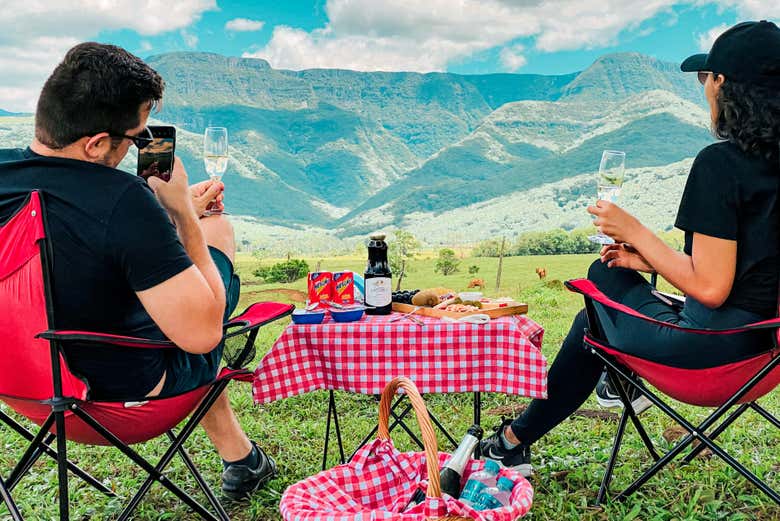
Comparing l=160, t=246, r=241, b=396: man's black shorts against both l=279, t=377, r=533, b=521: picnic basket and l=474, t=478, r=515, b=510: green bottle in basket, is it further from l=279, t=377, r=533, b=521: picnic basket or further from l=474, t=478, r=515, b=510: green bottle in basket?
l=474, t=478, r=515, b=510: green bottle in basket

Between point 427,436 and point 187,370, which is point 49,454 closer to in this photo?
point 187,370

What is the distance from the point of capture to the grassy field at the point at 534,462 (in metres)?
2.34

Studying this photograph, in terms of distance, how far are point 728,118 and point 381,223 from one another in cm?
6822

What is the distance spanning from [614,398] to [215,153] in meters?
1.74

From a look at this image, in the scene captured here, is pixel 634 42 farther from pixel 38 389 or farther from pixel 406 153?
pixel 38 389

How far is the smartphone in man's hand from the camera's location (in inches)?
64.6

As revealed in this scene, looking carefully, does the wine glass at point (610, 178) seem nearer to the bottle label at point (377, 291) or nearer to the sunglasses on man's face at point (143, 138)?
the bottle label at point (377, 291)

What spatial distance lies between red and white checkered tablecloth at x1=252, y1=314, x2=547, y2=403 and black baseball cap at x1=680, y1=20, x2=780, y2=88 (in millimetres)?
888

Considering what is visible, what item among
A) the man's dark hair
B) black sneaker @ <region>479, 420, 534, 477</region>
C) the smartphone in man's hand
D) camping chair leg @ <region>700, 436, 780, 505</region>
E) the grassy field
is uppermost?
the man's dark hair

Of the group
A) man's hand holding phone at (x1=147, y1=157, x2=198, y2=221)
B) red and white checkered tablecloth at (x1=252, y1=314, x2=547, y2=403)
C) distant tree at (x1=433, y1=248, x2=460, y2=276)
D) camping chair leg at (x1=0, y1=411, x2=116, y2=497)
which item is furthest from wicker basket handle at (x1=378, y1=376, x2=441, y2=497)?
distant tree at (x1=433, y1=248, x2=460, y2=276)

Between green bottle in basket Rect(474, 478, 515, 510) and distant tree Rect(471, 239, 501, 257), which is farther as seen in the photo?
distant tree Rect(471, 239, 501, 257)

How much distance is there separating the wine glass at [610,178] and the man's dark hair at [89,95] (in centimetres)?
125

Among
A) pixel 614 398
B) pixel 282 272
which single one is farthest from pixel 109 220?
pixel 282 272

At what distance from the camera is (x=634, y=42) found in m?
123
